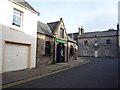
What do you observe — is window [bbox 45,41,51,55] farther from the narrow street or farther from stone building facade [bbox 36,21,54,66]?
the narrow street

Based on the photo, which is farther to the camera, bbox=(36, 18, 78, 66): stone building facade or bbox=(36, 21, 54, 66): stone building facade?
bbox=(36, 18, 78, 66): stone building facade

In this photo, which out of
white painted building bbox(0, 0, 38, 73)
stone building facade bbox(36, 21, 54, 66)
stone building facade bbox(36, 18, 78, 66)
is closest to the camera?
white painted building bbox(0, 0, 38, 73)

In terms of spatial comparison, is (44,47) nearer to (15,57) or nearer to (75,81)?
(15,57)

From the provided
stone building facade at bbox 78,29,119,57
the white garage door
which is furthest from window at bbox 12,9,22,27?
stone building facade at bbox 78,29,119,57

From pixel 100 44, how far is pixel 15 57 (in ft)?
99.7

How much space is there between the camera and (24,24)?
10.3 m

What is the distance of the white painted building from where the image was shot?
8445mm

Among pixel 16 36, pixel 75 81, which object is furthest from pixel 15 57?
pixel 75 81

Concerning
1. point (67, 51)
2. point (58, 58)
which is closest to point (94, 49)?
point (67, 51)

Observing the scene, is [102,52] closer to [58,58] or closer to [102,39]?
[102,39]

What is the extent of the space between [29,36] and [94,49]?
29.0 meters

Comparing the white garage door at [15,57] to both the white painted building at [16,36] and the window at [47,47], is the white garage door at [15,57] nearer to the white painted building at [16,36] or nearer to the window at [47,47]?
the white painted building at [16,36]

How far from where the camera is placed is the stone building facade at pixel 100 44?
106ft

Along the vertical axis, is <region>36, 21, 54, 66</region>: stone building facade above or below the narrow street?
above
